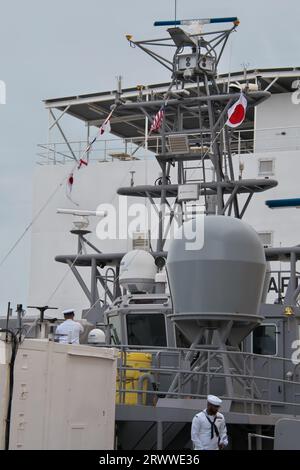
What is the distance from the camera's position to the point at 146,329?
1745 centimetres

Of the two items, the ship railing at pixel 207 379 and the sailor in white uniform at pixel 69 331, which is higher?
the sailor in white uniform at pixel 69 331

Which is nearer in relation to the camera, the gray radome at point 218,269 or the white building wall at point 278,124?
the gray radome at point 218,269

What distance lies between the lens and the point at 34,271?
31219 millimetres

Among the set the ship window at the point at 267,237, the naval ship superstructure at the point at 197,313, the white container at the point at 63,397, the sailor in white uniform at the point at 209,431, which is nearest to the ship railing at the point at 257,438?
the naval ship superstructure at the point at 197,313

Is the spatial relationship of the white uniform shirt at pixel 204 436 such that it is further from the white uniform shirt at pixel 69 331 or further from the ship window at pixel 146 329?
the ship window at pixel 146 329

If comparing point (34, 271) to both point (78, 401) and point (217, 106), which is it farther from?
point (78, 401)

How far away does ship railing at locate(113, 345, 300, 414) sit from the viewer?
15.3 metres

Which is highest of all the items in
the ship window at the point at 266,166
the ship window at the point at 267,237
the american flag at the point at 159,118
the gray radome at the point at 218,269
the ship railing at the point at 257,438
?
the ship window at the point at 266,166

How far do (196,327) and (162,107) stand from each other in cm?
527

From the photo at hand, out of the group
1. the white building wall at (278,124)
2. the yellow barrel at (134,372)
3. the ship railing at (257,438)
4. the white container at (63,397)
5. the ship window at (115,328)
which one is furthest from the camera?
the white building wall at (278,124)

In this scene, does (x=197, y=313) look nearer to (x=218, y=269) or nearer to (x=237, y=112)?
(x=218, y=269)

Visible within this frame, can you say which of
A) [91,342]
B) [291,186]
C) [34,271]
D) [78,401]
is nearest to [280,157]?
[291,186]

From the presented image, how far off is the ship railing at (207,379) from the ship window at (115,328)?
29.2 inches

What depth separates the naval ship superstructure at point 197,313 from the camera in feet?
50.8
